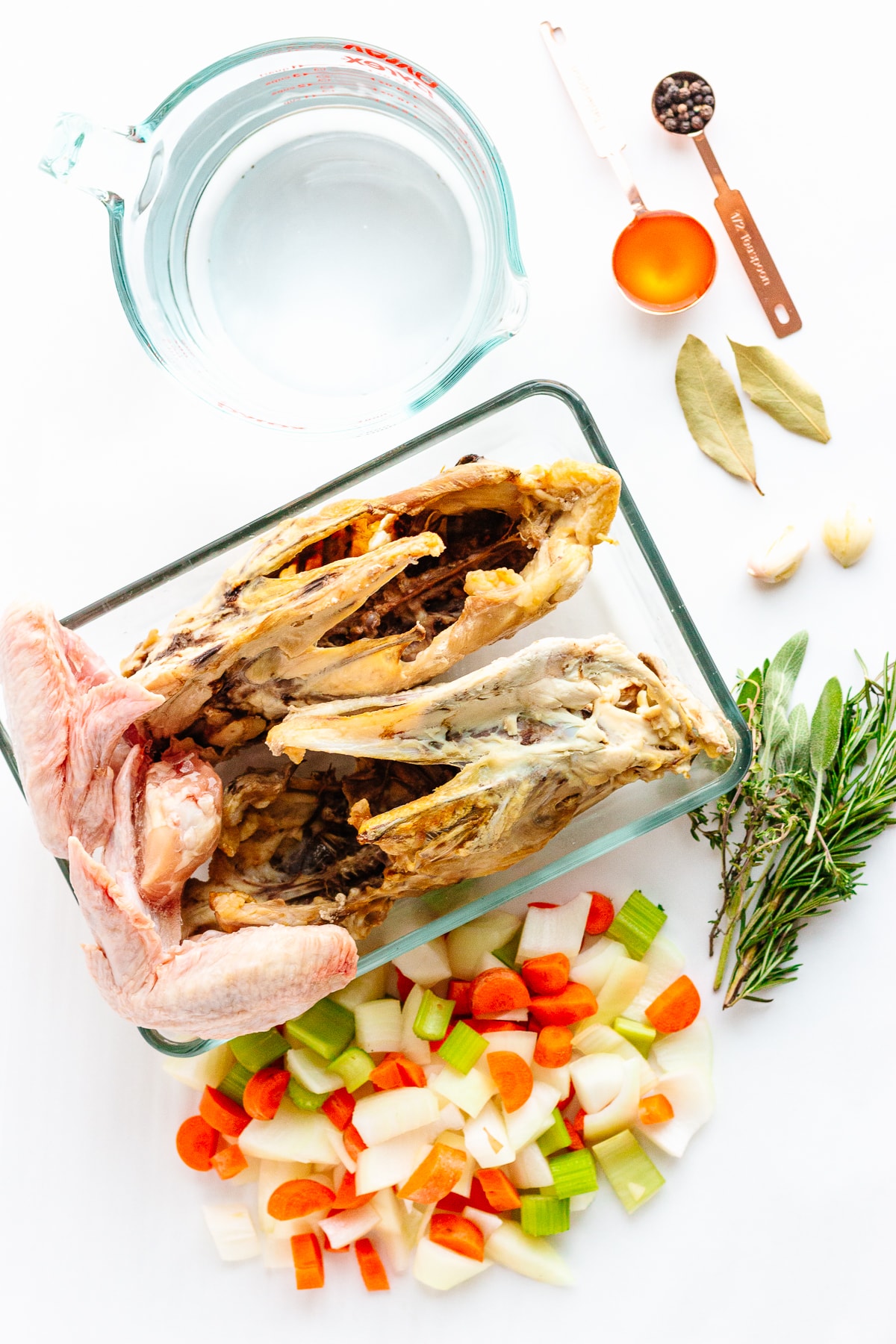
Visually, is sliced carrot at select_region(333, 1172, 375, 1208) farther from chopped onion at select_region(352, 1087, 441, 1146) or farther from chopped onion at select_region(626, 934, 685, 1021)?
chopped onion at select_region(626, 934, 685, 1021)

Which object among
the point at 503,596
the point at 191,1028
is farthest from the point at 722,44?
the point at 191,1028

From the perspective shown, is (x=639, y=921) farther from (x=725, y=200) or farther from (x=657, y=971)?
(x=725, y=200)

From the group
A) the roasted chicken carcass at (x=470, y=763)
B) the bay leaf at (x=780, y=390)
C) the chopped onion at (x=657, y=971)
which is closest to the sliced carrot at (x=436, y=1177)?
the chopped onion at (x=657, y=971)

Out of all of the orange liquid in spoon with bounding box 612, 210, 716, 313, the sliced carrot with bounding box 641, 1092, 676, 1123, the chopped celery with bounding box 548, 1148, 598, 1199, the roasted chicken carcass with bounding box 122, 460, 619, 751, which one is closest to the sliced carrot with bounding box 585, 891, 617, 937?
the sliced carrot with bounding box 641, 1092, 676, 1123

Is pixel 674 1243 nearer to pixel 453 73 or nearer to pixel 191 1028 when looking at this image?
pixel 191 1028

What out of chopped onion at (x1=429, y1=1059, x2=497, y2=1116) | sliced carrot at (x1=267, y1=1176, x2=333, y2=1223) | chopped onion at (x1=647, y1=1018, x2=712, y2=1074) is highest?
chopped onion at (x1=429, y1=1059, x2=497, y2=1116)

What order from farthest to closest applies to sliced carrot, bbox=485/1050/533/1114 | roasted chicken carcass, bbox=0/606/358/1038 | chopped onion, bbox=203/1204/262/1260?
1. chopped onion, bbox=203/1204/262/1260
2. sliced carrot, bbox=485/1050/533/1114
3. roasted chicken carcass, bbox=0/606/358/1038
